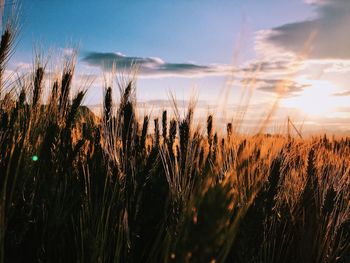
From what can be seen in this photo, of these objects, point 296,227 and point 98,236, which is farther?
point 296,227

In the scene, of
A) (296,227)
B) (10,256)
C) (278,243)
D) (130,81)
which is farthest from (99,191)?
(296,227)

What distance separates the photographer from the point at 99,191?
2047mm

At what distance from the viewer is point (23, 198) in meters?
1.93

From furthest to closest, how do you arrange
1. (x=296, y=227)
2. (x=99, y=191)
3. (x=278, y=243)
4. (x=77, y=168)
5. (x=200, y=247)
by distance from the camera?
(x=296, y=227) → (x=278, y=243) → (x=77, y=168) → (x=99, y=191) → (x=200, y=247)

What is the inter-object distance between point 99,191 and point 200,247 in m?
1.40

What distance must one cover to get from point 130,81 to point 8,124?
2.40 ft

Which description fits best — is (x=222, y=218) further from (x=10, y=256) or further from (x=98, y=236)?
(x=10, y=256)

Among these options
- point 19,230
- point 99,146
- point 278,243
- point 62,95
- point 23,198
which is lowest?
point 278,243

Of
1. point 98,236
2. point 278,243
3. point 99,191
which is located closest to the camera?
point 98,236

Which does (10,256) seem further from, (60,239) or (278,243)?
(278,243)

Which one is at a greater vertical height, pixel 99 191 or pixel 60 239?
pixel 99 191

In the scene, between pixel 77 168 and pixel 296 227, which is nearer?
pixel 77 168

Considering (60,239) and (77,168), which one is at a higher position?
(77,168)

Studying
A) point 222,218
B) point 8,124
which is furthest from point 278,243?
point 222,218
